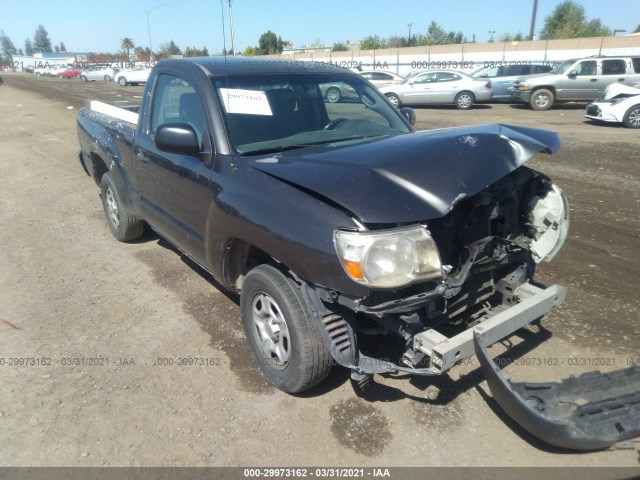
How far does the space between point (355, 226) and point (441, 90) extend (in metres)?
18.3

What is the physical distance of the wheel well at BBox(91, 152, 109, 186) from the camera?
5518mm

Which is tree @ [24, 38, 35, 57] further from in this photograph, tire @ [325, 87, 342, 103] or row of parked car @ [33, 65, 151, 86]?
tire @ [325, 87, 342, 103]

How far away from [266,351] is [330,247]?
3.54ft

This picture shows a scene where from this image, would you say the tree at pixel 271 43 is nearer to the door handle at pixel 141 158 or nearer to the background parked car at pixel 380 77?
the background parked car at pixel 380 77

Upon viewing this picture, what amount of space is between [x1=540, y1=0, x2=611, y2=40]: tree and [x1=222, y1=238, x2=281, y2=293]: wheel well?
76843 millimetres

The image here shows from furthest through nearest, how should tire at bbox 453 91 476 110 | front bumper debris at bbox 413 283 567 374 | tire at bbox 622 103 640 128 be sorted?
1. tire at bbox 453 91 476 110
2. tire at bbox 622 103 640 128
3. front bumper debris at bbox 413 283 567 374

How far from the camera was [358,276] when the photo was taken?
7.50ft

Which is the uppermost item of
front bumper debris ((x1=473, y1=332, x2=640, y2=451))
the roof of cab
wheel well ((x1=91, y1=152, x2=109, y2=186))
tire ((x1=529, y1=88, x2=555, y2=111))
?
the roof of cab

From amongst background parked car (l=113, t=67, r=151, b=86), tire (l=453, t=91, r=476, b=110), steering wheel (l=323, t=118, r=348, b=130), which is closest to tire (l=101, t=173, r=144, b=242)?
steering wheel (l=323, t=118, r=348, b=130)

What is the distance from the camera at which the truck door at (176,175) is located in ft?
10.9

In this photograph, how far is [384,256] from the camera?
2295 millimetres

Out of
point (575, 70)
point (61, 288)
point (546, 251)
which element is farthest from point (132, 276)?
point (575, 70)

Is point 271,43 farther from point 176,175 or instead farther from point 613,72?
point 176,175

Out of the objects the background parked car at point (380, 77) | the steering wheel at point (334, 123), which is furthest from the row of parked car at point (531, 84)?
the steering wheel at point (334, 123)
